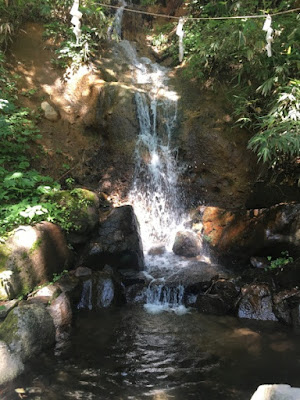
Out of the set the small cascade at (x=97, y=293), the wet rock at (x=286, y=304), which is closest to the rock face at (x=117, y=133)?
the small cascade at (x=97, y=293)

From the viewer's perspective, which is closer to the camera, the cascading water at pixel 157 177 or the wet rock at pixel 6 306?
the wet rock at pixel 6 306

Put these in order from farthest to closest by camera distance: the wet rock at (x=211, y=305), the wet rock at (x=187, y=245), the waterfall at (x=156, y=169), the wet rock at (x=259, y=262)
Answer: the waterfall at (x=156, y=169) < the wet rock at (x=187, y=245) < the wet rock at (x=259, y=262) < the wet rock at (x=211, y=305)

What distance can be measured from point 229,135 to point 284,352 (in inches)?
275

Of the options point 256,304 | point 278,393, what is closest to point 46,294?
point 256,304

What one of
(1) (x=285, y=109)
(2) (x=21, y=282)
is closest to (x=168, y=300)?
(2) (x=21, y=282)

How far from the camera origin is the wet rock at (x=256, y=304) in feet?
18.8

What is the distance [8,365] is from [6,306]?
1248 millimetres

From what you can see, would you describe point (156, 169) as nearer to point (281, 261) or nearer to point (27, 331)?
point (281, 261)

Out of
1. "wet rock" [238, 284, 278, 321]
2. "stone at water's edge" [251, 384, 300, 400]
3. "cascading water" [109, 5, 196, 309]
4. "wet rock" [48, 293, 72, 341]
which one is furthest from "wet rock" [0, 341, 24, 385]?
"cascading water" [109, 5, 196, 309]

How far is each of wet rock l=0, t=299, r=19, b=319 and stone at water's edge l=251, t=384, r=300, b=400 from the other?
12.8 ft

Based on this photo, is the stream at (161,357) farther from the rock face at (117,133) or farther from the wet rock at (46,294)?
the rock face at (117,133)

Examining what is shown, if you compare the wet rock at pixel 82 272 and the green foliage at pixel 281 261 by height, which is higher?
the green foliage at pixel 281 261

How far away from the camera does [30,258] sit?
5.91 metres

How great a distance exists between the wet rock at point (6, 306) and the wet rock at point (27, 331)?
23 cm
